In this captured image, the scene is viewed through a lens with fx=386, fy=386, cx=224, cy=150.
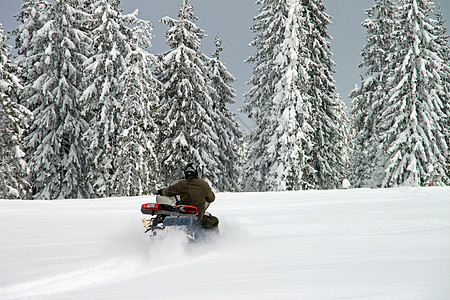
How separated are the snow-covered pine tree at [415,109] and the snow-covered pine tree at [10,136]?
2307 centimetres

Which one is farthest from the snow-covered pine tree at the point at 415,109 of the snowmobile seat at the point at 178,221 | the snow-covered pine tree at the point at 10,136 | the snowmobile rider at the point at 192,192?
the snow-covered pine tree at the point at 10,136

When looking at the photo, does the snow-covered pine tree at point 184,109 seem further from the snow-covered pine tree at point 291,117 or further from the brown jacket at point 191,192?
Result: the brown jacket at point 191,192

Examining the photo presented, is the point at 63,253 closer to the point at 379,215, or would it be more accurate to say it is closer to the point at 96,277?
the point at 96,277

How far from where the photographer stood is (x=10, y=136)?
23656mm

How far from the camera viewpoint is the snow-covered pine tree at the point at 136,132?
23703mm

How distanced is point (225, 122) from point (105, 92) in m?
11.1

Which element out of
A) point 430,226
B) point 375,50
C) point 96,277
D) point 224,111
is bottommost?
point 96,277

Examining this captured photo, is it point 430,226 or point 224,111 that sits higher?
point 224,111

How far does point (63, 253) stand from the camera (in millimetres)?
6484

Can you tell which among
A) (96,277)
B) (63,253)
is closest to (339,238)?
(96,277)

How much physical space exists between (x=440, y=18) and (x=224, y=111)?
1979 centimetres

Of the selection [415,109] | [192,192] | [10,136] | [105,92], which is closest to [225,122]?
[105,92]

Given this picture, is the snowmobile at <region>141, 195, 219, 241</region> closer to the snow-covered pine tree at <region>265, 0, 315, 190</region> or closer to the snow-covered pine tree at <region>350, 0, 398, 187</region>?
the snow-covered pine tree at <region>265, 0, 315, 190</region>

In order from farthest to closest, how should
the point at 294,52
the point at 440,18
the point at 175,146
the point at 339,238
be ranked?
the point at 440,18 → the point at 175,146 → the point at 294,52 → the point at 339,238
